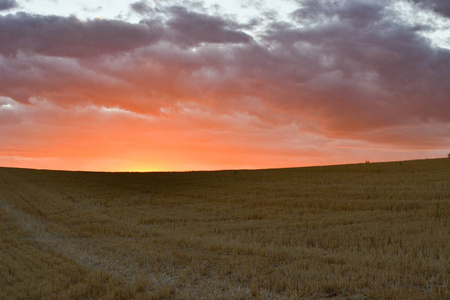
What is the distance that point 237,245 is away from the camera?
13.1 m

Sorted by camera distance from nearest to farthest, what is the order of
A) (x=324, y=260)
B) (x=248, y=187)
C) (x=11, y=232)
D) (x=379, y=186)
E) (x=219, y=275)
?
(x=219, y=275)
(x=324, y=260)
(x=11, y=232)
(x=379, y=186)
(x=248, y=187)

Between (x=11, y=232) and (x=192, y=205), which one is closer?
(x=11, y=232)

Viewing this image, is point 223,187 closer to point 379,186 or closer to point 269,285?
point 379,186

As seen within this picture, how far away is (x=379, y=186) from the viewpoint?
2748cm

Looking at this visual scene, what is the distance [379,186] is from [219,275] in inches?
825

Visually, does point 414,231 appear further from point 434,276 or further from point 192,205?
point 192,205

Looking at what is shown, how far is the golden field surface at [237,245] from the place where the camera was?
8906mm

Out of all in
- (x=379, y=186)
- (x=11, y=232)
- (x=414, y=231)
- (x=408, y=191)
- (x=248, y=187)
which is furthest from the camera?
(x=248, y=187)

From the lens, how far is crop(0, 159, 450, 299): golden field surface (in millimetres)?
8906

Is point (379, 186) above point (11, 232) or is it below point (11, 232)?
above

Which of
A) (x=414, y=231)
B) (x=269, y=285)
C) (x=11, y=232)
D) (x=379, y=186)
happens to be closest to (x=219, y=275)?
(x=269, y=285)

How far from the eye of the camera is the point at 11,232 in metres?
17.5

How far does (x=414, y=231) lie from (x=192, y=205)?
14.3 meters

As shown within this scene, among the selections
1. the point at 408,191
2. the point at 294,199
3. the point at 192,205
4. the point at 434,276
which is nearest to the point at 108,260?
the point at 434,276
